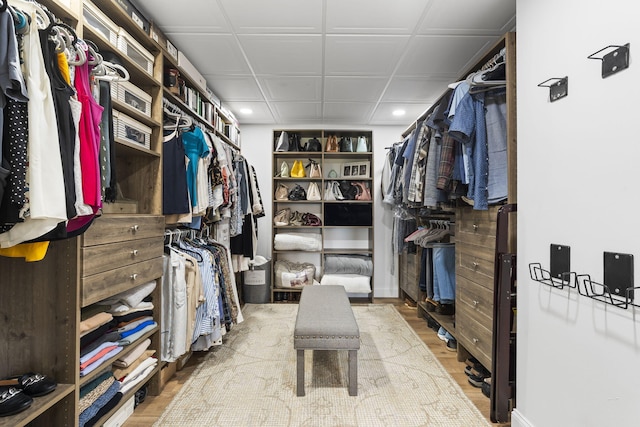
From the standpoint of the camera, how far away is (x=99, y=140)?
48.7 inches

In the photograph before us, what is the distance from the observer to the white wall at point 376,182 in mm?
4238

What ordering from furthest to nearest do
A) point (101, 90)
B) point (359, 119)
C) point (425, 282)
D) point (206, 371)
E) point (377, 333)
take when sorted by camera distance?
point (359, 119) → point (425, 282) → point (377, 333) → point (206, 371) → point (101, 90)

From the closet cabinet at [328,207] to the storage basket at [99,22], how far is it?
2501 millimetres

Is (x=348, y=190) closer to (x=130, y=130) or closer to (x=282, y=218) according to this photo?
(x=282, y=218)

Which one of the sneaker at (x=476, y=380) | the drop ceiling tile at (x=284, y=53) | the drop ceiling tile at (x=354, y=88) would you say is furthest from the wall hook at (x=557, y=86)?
the sneaker at (x=476, y=380)

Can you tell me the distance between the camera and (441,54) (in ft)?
7.73

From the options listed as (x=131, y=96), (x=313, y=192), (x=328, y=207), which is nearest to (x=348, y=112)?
(x=313, y=192)

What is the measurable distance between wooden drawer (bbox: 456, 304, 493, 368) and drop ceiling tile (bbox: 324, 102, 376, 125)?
2372mm

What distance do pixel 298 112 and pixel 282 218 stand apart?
1374mm

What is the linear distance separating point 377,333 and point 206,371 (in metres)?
1.56

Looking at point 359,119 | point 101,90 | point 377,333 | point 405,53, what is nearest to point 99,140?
point 101,90

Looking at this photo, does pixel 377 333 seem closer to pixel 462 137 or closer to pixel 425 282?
pixel 425 282

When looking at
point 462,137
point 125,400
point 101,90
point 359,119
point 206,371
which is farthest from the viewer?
point 359,119

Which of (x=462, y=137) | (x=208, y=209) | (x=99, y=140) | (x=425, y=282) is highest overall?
(x=462, y=137)
